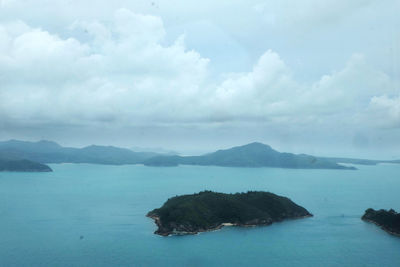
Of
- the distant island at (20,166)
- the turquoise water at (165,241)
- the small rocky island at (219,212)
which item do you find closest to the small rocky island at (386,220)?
the turquoise water at (165,241)

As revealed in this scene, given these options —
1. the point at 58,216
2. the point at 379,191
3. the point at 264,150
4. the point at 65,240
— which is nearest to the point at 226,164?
the point at 264,150

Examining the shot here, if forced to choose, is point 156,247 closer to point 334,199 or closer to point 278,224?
point 278,224

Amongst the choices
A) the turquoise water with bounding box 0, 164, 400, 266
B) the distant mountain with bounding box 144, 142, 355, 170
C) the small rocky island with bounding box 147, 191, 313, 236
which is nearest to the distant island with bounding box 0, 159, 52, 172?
the distant mountain with bounding box 144, 142, 355, 170

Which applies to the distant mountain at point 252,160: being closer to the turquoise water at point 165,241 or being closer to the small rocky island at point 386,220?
the turquoise water at point 165,241

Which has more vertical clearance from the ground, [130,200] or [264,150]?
[264,150]

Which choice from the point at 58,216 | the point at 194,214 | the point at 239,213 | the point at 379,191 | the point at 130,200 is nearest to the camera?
the point at 194,214

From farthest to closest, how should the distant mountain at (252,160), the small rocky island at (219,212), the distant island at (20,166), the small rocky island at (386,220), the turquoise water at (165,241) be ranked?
the distant mountain at (252,160)
the distant island at (20,166)
the small rocky island at (386,220)
the small rocky island at (219,212)
the turquoise water at (165,241)
